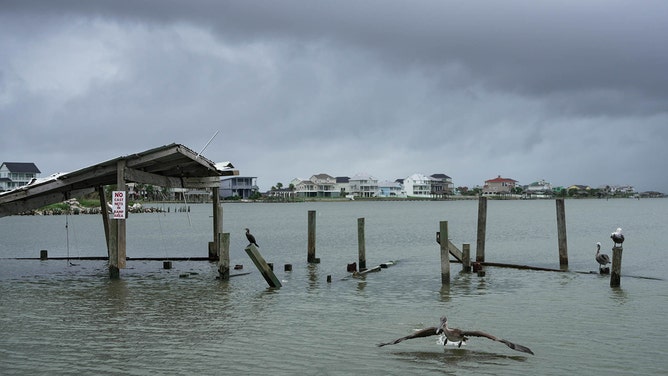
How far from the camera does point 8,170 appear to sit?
15000cm

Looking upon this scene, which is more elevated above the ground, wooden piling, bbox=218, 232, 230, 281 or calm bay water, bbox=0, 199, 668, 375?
wooden piling, bbox=218, 232, 230, 281

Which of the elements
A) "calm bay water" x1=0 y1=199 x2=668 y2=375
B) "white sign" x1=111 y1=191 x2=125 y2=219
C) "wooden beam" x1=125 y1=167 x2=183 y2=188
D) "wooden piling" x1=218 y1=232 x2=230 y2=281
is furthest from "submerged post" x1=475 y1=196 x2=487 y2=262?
"white sign" x1=111 y1=191 x2=125 y2=219

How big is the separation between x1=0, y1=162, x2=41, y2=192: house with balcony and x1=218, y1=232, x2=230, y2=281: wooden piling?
462ft

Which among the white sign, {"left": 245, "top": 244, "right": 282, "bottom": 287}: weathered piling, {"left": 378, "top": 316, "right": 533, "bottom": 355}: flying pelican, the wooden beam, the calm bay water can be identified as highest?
the wooden beam

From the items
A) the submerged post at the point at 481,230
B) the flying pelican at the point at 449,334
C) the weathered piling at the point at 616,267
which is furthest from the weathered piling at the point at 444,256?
the flying pelican at the point at 449,334

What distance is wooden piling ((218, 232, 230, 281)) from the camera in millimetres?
20906

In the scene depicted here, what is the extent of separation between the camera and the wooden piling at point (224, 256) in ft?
68.6

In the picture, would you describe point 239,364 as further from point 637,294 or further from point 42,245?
point 42,245

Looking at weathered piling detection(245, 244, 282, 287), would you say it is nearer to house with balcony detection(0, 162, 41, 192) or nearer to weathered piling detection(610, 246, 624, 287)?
weathered piling detection(610, 246, 624, 287)

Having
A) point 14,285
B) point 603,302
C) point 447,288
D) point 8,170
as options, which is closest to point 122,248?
point 14,285

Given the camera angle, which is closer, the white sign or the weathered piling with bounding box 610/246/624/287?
the weathered piling with bounding box 610/246/624/287

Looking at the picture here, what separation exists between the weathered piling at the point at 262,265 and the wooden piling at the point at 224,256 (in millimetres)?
1127

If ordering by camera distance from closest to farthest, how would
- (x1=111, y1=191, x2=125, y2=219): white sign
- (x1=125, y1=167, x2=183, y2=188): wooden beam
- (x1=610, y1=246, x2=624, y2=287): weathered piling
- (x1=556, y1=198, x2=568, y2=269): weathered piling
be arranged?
(x1=610, y1=246, x2=624, y2=287): weathered piling
(x1=111, y1=191, x2=125, y2=219): white sign
(x1=125, y1=167, x2=183, y2=188): wooden beam
(x1=556, y1=198, x2=568, y2=269): weathered piling

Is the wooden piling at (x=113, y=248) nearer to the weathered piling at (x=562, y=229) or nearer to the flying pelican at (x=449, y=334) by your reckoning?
the flying pelican at (x=449, y=334)
